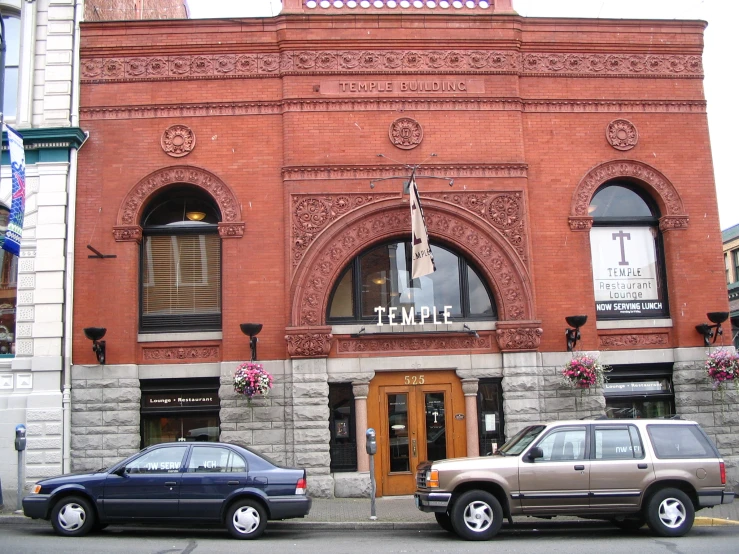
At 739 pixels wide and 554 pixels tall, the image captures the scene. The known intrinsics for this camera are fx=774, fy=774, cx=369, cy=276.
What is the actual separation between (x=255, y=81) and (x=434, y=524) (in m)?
10.7

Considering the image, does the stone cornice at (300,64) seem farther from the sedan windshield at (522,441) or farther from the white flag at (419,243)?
the sedan windshield at (522,441)

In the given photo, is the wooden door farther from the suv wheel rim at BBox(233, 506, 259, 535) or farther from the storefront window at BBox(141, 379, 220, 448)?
the suv wheel rim at BBox(233, 506, 259, 535)

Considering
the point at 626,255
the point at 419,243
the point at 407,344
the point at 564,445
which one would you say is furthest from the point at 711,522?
the point at 419,243

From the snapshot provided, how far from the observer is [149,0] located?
2420 cm

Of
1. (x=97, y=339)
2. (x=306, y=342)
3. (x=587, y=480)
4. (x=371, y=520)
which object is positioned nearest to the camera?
(x=587, y=480)

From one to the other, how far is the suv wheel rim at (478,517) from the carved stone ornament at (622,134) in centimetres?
1014

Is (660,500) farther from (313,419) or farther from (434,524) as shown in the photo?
(313,419)

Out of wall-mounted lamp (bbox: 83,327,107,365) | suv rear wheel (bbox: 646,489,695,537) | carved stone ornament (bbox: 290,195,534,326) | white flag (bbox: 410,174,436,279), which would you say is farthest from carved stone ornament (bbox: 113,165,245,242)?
suv rear wheel (bbox: 646,489,695,537)

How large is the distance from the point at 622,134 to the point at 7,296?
14746mm

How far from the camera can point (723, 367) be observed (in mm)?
17125

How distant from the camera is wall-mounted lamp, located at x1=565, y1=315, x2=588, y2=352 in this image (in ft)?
55.9

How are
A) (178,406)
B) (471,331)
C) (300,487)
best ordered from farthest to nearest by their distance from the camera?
(471,331) → (178,406) → (300,487)

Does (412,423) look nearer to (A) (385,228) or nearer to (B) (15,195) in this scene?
(A) (385,228)

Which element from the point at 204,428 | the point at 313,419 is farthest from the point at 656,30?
the point at 204,428
